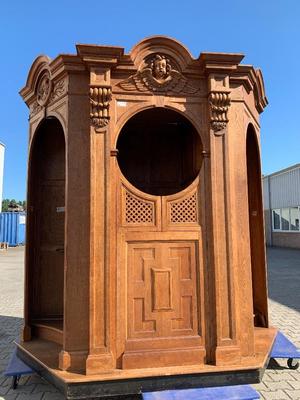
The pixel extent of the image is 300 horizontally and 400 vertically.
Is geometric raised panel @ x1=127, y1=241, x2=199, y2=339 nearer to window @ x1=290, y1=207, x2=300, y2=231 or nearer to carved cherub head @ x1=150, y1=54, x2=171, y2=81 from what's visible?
carved cherub head @ x1=150, y1=54, x2=171, y2=81

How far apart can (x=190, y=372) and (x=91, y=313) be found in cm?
106

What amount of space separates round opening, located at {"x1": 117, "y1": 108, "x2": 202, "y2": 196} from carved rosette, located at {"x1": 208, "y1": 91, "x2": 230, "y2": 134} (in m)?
1.40

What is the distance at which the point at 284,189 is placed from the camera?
26594mm

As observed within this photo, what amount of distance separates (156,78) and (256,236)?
2.73m

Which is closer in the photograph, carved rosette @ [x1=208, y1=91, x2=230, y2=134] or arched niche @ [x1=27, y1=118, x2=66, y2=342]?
carved rosette @ [x1=208, y1=91, x2=230, y2=134]

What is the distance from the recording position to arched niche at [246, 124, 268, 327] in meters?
5.00

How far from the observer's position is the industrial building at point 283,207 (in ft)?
82.5

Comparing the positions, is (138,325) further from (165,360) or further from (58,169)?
(58,169)

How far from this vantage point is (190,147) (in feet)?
16.1

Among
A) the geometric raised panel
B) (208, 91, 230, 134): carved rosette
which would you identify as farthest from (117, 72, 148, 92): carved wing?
the geometric raised panel

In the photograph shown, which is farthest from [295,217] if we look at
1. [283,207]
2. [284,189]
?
[284,189]

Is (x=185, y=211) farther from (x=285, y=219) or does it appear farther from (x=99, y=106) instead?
(x=285, y=219)

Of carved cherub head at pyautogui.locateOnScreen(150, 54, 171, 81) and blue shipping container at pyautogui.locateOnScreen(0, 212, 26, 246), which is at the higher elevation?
carved cherub head at pyautogui.locateOnScreen(150, 54, 171, 81)

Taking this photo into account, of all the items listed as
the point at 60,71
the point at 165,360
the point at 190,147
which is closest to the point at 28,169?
the point at 60,71
